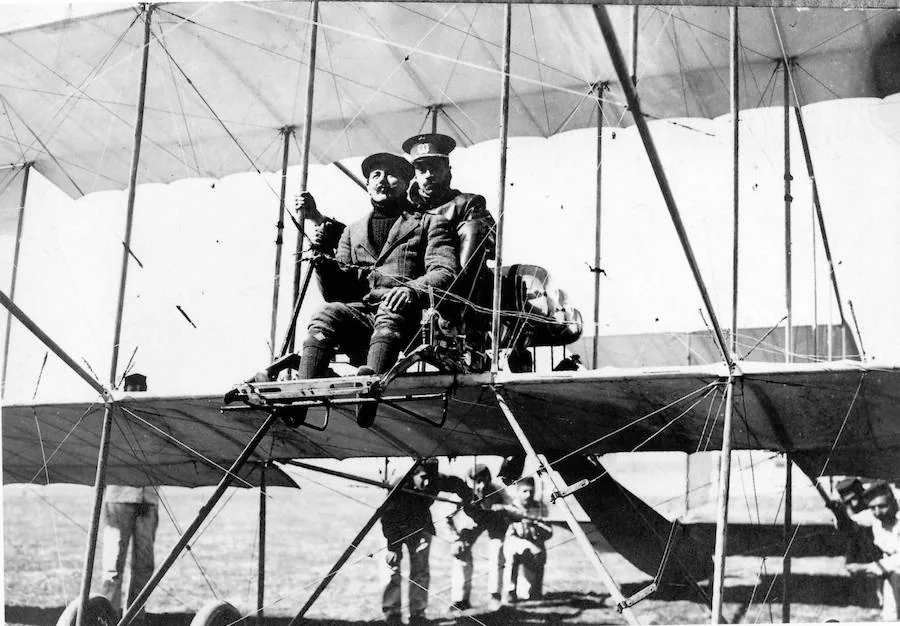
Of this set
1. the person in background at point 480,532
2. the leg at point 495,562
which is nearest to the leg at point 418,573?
the person in background at point 480,532

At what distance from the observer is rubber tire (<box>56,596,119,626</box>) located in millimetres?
7469

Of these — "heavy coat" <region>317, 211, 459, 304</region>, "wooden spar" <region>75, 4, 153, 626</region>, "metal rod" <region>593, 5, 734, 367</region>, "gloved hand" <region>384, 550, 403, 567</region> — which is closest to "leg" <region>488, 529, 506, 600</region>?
"gloved hand" <region>384, 550, 403, 567</region>

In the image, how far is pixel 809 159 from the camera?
9.62 metres

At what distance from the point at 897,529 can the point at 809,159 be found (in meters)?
3.76

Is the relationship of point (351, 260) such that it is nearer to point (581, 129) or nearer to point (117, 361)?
point (117, 361)

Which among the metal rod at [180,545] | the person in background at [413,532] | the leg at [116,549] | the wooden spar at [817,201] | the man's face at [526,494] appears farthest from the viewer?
the man's face at [526,494]

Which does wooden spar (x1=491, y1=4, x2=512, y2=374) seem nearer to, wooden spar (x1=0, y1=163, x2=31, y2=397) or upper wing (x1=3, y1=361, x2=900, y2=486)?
upper wing (x1=3, y1=361, x2=900, y2=486)

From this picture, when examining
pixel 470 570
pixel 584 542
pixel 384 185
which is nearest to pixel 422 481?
pixel 470 570

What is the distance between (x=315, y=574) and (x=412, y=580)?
6309mm

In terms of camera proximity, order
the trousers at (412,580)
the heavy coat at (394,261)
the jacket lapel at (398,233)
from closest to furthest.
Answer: the heavy coat at (394,261)
the jacket lapel at (398,233)
the trousers at (412,580)

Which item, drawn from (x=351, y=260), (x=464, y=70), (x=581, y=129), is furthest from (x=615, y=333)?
(x=351, y=260)

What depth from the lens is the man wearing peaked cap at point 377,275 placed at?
230 inches

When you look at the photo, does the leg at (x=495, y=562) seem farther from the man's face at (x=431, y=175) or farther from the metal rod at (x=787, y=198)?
the man's face at (x=431, y=175)

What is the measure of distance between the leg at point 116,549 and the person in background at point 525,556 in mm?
4294
